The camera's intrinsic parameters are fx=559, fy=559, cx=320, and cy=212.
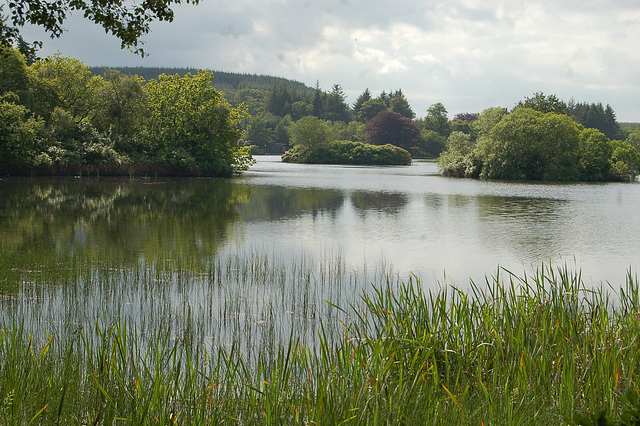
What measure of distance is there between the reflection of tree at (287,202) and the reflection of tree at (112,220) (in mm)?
769

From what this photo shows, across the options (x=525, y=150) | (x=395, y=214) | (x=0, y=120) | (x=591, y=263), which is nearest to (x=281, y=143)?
(x=525, y=150)

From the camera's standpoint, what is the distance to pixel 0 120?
1121 inches

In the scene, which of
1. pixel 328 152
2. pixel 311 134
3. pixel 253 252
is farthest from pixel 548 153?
pixel 311 134

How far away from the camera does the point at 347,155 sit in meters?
79.2

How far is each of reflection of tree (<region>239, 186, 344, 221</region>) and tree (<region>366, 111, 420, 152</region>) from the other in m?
78.0

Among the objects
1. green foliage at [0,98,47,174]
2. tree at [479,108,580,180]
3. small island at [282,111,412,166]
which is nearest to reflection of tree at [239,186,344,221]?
green foliage at [0,98,47,174]

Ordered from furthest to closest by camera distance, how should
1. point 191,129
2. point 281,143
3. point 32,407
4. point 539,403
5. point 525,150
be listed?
point 281,143 < point 525,150 < point 191,129 < point 539,403 < point 32,407

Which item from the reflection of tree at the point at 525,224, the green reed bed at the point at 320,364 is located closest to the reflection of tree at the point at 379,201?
the reflection of tree at the point at 525,224

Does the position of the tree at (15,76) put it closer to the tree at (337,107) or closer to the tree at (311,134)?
the tree at (311,134)

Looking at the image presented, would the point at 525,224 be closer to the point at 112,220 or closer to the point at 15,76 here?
the point at 112,220

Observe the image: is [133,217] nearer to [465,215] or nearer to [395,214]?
[395,214]

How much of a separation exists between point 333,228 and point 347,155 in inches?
2514

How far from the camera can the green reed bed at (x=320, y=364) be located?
348cm

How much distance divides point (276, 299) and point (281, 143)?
4544 inches
